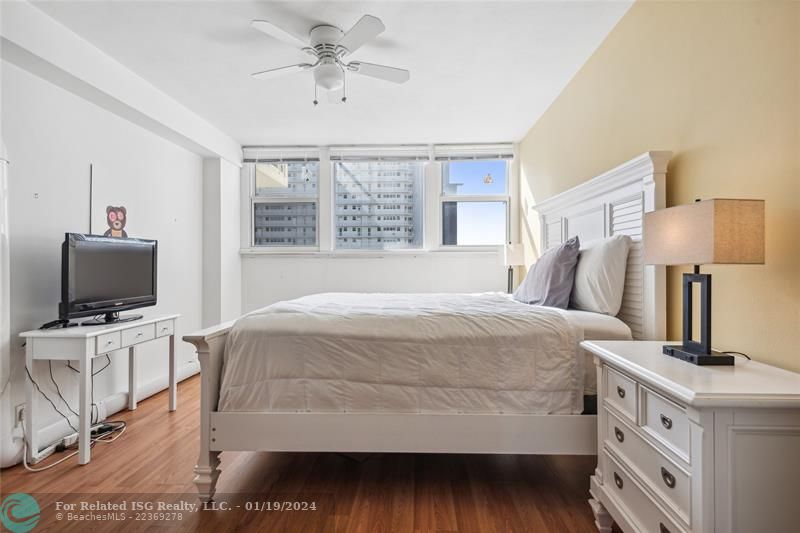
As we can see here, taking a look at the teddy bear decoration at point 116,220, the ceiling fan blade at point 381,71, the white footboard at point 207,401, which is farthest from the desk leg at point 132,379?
the ceiling fan blade at point 381,71

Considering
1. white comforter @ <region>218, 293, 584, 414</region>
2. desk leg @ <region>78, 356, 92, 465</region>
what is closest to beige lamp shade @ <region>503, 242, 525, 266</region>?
white comforter @ <region>218, 293, 584, 414</region>

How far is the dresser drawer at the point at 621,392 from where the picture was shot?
4.41 ft

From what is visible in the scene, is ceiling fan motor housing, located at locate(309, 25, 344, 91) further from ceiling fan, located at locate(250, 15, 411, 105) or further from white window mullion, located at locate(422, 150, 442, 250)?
white window mullion, located at locate(422, 150, 442, 250)

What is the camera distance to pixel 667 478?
3.77 feet

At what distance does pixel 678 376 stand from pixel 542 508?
956 mm

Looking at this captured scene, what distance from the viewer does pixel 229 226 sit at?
4285 millimetres

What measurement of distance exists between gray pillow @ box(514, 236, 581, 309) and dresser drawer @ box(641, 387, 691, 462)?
94cm

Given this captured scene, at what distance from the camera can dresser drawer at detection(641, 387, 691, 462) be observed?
1080 millimetres

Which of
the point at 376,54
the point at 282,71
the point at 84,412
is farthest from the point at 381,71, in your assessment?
the point at 84,412

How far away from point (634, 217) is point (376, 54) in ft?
6.05

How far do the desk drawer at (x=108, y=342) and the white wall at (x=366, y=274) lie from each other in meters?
2.19

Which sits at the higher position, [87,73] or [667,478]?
[87,73]

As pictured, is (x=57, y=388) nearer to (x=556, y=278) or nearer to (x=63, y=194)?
(x=63, y=194)

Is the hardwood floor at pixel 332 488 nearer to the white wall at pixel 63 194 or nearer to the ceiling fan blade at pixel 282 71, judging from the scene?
the white wall at pixel 63 194
